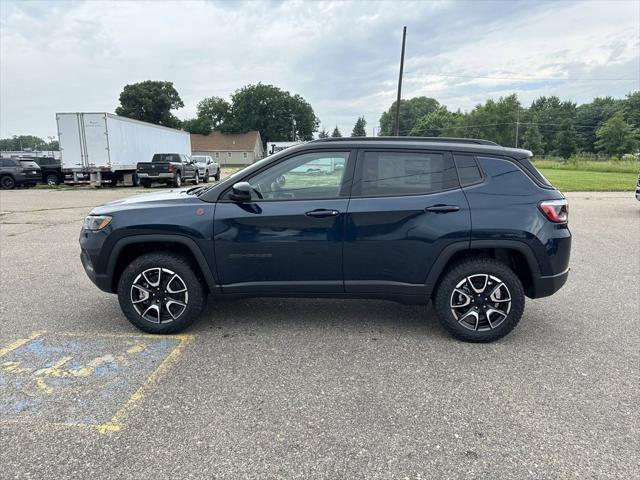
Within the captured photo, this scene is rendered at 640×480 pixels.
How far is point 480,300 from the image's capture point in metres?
3.68

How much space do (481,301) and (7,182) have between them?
84.8 feet

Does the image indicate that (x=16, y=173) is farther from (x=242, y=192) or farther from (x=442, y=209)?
(x=442, y=209)

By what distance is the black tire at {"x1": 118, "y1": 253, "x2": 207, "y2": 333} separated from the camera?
375cm

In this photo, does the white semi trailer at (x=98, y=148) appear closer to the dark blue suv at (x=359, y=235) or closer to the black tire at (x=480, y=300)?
the dark blue suv at (x=359, y=235)

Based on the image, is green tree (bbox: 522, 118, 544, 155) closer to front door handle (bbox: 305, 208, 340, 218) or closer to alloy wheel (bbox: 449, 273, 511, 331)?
alloy wheel (bbox: 449, 273, 511, 331)

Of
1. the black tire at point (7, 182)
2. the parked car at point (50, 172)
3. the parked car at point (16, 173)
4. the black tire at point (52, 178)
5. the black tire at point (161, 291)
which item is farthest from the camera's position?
the black tire at point (52, 178)

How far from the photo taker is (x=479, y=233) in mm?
3568

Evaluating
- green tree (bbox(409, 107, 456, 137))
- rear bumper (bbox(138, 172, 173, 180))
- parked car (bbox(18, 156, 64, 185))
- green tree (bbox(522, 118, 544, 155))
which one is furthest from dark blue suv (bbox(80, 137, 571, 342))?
green tree (bbox(409, 107, 456, 137))

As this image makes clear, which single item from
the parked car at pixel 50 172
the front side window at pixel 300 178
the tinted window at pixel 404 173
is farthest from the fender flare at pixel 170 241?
the parked car at pixel 50 172

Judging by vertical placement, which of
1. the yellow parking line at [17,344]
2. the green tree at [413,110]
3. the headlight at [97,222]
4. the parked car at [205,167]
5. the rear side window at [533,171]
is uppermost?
the green tree at [413,110]

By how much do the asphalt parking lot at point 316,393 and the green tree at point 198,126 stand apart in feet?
266

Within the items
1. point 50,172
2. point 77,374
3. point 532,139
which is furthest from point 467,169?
point 532,139

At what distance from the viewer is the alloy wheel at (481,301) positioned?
364 cm

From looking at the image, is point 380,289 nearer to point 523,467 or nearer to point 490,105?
point 523,467
